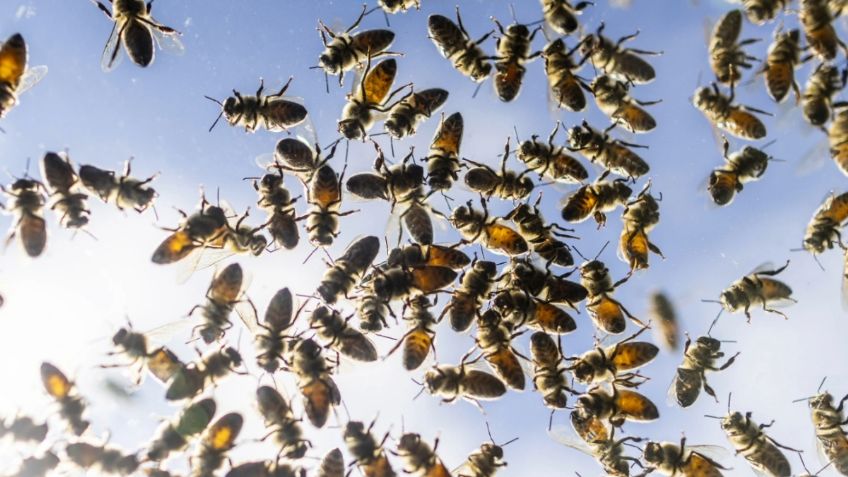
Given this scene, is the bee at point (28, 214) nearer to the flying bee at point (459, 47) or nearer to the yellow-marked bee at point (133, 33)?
the yellow-marked bee at point (133, 33)

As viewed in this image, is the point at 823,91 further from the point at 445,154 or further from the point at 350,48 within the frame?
the point at 350,48

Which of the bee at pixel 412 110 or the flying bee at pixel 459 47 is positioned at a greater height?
the flying bee at pixel 459 47

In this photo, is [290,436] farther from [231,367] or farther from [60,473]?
[60,473]

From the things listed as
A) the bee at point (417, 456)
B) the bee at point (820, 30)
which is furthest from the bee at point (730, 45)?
the bee at point (417, 456)

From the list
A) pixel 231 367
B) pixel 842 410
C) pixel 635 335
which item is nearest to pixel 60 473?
pixel 231 367

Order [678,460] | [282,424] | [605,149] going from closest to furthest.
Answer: [282,424] < [605,149] < [678,460]

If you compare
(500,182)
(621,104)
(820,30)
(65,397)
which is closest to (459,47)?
(500,182)
